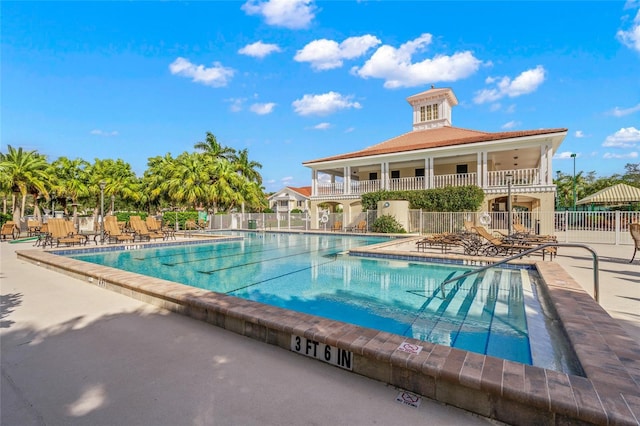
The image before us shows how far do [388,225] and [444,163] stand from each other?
8.45m

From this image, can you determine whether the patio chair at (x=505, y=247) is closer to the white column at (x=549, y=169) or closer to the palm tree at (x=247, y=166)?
the white column at (x=549, y=169)

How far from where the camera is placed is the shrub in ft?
65.3

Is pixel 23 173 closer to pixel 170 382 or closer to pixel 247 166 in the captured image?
pixel 247 166

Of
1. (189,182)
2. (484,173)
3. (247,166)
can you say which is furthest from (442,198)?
(247,166)

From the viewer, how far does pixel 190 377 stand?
2.81 metres

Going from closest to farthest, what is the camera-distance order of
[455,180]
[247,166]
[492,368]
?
[492,368]
[455,180]
[247,166]

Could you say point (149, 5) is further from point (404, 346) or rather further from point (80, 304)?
point (404, 346)

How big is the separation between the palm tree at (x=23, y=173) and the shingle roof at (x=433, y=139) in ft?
70.6

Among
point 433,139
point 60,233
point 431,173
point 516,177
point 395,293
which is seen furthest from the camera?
point 433,139

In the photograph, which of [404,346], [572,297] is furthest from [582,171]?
[404,346]

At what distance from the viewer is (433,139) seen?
25.9m

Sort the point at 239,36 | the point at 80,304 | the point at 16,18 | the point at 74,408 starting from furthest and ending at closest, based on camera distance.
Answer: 1. the point at 239,36
2. the point at 16,18
3. the point at 80,304
4. the point at 74,408

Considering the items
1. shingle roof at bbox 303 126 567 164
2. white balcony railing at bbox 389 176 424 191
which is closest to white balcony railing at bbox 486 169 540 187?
shingle roof at bbox 303 126 567 164

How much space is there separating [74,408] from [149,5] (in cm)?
1744
